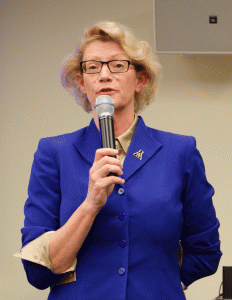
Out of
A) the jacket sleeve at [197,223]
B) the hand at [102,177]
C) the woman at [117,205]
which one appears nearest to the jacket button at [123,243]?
the woman at [117,205]

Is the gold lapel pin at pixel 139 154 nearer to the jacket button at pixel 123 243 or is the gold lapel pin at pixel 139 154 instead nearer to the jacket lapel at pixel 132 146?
the jacket lapel at pixel 132 146

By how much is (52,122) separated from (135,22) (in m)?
1.03

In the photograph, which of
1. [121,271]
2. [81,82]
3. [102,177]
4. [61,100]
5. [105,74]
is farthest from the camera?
[61,100]

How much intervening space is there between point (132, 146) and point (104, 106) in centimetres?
20

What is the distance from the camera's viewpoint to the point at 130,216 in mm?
1222

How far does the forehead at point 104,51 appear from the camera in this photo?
1.37m

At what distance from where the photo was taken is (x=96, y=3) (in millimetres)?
3410

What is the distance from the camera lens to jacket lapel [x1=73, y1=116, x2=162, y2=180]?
1.30 m

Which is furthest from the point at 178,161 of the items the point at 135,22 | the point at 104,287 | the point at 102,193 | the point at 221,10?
the point at 135,22

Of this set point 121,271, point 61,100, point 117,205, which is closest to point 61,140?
point 117,205

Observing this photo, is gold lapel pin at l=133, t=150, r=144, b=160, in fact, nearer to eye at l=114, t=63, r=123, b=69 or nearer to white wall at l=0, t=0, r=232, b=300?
eye at l=114, t=63, r=123, b=69

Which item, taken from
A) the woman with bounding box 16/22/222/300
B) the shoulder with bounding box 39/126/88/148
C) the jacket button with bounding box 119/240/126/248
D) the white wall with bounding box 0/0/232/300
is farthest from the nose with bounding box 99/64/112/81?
the white wall with bounding box 0/0/232/300

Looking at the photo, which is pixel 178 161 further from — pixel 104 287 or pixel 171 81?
pixel 171 81

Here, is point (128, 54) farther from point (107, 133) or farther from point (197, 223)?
point (197, 223)
